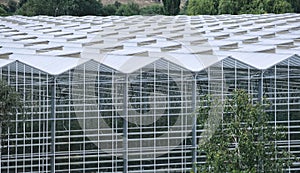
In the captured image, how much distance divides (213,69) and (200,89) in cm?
90

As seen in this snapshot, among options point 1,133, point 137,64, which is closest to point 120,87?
point 137,64

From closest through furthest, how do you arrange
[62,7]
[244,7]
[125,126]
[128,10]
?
1. [125,126]
2. [244,7]
3. [62,7]
4. [128,10]

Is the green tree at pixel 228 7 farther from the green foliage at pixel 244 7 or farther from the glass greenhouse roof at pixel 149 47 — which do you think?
the glass greenhouse roof at pixel 149 47

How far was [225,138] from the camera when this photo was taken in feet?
62.9

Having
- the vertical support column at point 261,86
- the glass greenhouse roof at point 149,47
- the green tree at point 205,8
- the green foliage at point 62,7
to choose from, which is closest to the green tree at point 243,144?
the vertical support column at point 261,86

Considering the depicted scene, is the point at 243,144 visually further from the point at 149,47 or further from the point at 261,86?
the point at 149,47

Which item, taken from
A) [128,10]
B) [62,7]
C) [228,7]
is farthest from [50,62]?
[128,10]

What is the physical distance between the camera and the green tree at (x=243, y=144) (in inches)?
730

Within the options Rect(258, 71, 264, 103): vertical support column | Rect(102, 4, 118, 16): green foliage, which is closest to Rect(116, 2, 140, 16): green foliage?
Rect(102, 4, 118, 16): green foliage

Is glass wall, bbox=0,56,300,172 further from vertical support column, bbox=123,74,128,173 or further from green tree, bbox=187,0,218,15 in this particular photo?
green tree, bbox=187,0,218,15

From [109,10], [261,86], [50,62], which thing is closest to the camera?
[261,86]

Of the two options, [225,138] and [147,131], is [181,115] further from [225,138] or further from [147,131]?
[225,138]

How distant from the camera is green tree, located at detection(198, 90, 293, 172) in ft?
60.8

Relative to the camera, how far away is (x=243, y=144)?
18.5 m
